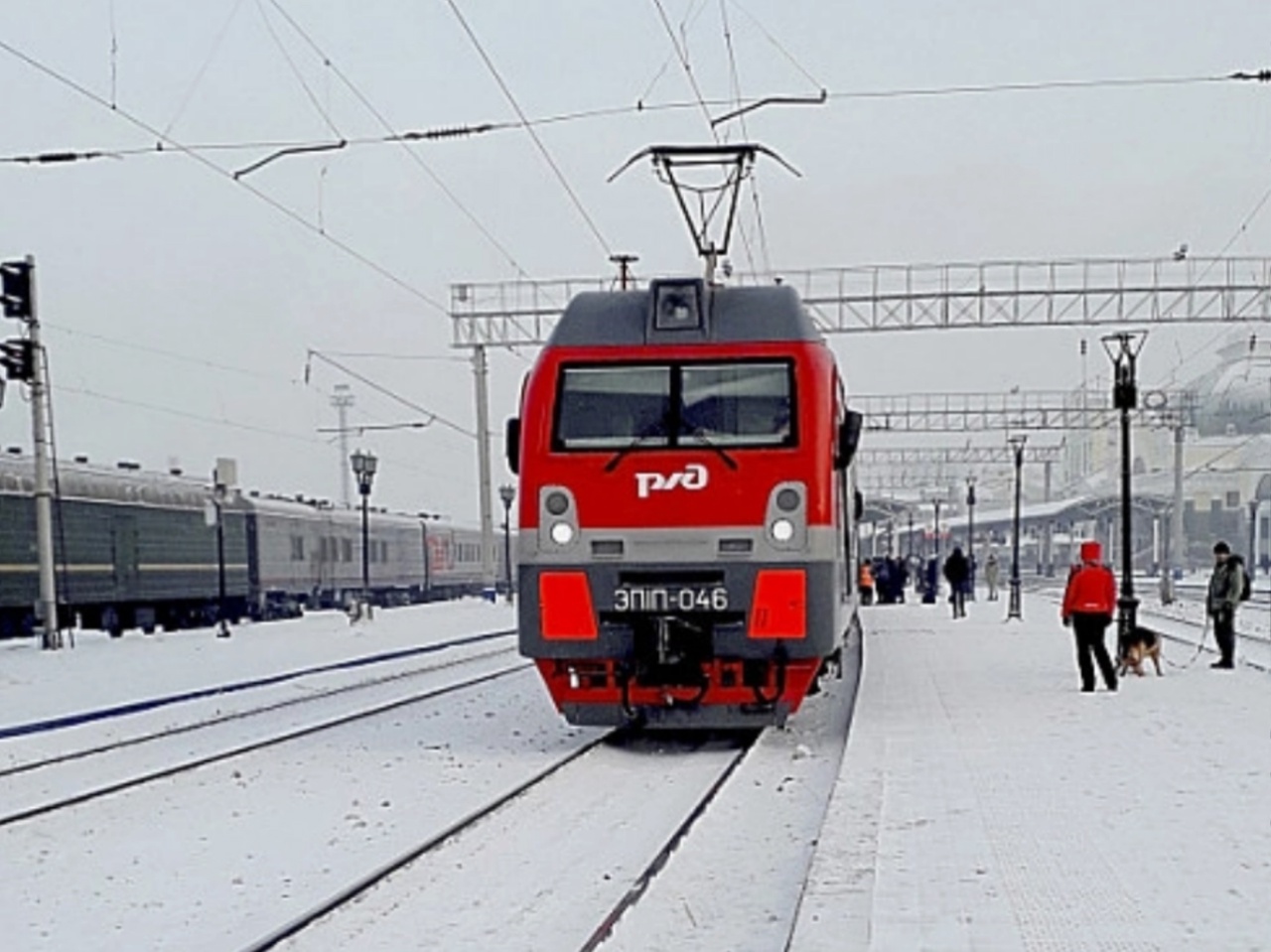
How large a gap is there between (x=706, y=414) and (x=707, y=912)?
5.92 metres

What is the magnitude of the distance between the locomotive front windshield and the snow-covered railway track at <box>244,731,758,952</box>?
2.55 metres

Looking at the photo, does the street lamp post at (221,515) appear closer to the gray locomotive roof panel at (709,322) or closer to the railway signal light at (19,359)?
the railway signal light at (19,359)

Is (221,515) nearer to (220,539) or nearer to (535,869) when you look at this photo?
A: (220,539)

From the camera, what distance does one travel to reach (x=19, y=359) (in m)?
24.3

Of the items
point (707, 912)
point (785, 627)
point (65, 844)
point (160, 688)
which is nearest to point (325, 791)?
point (65, 844)

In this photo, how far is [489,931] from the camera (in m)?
6.97

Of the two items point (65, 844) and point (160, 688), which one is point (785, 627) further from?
point (160, 688)

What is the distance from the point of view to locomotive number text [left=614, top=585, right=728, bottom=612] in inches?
485

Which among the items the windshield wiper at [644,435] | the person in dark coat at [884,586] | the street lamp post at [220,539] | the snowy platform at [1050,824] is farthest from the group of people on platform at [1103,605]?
the person in dark coat at [884,586]

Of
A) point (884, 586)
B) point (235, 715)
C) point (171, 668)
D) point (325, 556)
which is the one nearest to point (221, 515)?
point (325, 556)

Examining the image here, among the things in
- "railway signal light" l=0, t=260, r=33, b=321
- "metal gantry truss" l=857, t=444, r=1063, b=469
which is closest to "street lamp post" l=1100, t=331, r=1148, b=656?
"railway signal light" l=0, t=260, r=33, b=321

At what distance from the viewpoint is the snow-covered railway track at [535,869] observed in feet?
22.8

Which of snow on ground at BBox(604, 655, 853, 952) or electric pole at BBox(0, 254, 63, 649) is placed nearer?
snow on ground at BBox(604, 655, 853, 952)

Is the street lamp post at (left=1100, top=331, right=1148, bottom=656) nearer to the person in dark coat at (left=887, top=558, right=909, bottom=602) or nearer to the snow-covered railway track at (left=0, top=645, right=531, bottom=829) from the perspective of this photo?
the snow-covered railway track at (left=0, top=645, right=531, bottom=829)
